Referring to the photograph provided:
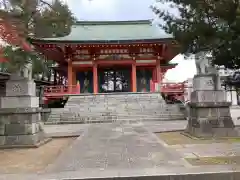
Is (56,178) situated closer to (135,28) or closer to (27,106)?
(27,106)

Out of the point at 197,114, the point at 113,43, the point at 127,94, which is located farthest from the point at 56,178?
the point at 113,43

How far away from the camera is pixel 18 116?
8250mm

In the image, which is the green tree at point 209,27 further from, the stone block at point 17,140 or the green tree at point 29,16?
the stone block at point 17,140

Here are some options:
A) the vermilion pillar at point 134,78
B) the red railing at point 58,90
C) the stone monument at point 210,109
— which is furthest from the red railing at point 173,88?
the stone monument at point 210,109

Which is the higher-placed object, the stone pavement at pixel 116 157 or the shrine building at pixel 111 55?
the shrine building at pixel 111 55

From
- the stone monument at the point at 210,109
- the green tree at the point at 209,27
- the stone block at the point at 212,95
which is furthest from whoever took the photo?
the stone block at the point at 212,95

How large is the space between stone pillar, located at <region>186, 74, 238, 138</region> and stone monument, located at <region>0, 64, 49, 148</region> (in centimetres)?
524

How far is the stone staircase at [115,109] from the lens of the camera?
1669cm

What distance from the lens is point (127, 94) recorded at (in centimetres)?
2091

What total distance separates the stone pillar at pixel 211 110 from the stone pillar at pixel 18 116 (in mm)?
5244

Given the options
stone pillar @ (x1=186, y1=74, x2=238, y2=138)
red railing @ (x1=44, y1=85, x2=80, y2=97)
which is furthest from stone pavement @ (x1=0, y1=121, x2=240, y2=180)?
red railing @ (x1=44, y1=85, x2=80, y2=97)

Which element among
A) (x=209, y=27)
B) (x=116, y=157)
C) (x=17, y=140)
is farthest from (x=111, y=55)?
(x=116, y=157)

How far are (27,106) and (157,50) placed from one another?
16.6 m

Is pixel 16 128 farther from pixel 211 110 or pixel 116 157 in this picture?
pixel 211 110
